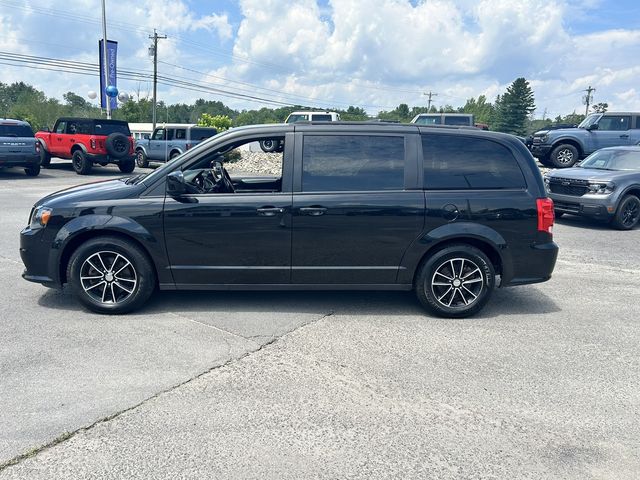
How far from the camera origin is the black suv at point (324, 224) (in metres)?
4.87

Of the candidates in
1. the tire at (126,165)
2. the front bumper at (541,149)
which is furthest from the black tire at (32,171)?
the front bumper at (541,149)

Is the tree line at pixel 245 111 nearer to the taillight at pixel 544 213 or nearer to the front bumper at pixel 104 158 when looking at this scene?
the front bumper at pixel 104 158

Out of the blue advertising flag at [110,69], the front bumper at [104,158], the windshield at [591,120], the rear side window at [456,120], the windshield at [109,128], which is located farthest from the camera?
the blue advertising flag at [110,69]

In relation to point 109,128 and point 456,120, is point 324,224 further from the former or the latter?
point 456,120

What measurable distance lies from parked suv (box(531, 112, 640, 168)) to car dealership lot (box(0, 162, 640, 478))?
1391cm

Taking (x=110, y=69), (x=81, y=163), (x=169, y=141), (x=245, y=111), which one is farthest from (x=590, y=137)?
(x=245, y=111)

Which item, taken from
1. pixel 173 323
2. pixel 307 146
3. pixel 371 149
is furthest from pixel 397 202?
pixel 173 323

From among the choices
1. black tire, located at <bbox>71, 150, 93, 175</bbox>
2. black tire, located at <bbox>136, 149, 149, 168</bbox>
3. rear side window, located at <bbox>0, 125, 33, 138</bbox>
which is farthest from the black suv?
black tire, located at <bbox>136, 149, 149, 168</bbox>

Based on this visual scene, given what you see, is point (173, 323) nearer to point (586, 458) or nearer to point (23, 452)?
point (23, 452)

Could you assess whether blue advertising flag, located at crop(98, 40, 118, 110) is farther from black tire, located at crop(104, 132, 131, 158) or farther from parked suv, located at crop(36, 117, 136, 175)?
black tire, located at crop(104, 132, 131, 158)

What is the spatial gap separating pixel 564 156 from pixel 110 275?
17.5 meters

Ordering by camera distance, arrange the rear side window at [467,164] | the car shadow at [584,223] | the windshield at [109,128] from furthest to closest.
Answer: the windshield at [109,128]
the car shadow at [584,223]
the rear side window at [467,164]

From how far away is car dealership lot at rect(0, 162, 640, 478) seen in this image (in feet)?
9.34

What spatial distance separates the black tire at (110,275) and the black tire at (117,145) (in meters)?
A: 15.3
